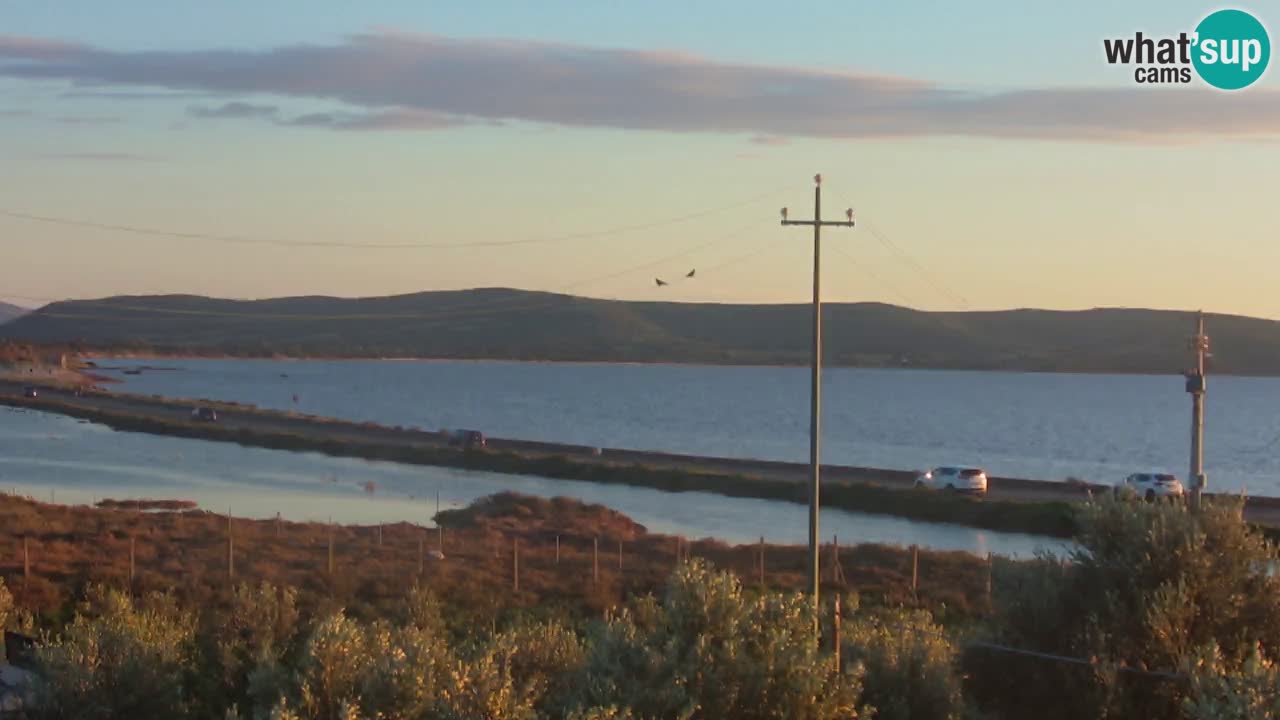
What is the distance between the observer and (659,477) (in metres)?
69.6

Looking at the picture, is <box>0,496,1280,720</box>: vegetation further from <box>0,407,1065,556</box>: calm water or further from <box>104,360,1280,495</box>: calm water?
<box>104,360,1280,495</box>: calm water

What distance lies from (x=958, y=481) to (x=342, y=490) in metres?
25.9

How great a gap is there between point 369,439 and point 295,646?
2919 inches

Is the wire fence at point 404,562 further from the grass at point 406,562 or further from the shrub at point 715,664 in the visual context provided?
the shrub at point 715,664

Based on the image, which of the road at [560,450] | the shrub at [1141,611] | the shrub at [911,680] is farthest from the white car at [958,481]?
the shrub at [911,680]

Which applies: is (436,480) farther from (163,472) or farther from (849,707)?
(849,707)

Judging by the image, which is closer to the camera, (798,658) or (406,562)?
(798,658)

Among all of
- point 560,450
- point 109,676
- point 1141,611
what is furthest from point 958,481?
point 109,676

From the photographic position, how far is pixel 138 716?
14.2 m

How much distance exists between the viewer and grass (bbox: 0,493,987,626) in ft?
95.4

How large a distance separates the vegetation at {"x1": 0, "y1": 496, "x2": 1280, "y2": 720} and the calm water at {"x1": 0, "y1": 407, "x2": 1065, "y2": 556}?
1245 inches

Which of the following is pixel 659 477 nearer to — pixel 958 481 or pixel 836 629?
pixel 958 481

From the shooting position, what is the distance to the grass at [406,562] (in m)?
29.1

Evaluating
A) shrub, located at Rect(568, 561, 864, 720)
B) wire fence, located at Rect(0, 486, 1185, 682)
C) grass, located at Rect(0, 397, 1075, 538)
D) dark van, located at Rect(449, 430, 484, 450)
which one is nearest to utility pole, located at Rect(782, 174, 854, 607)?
wire fence, located at Rect(0, 486, 1185, 682)
